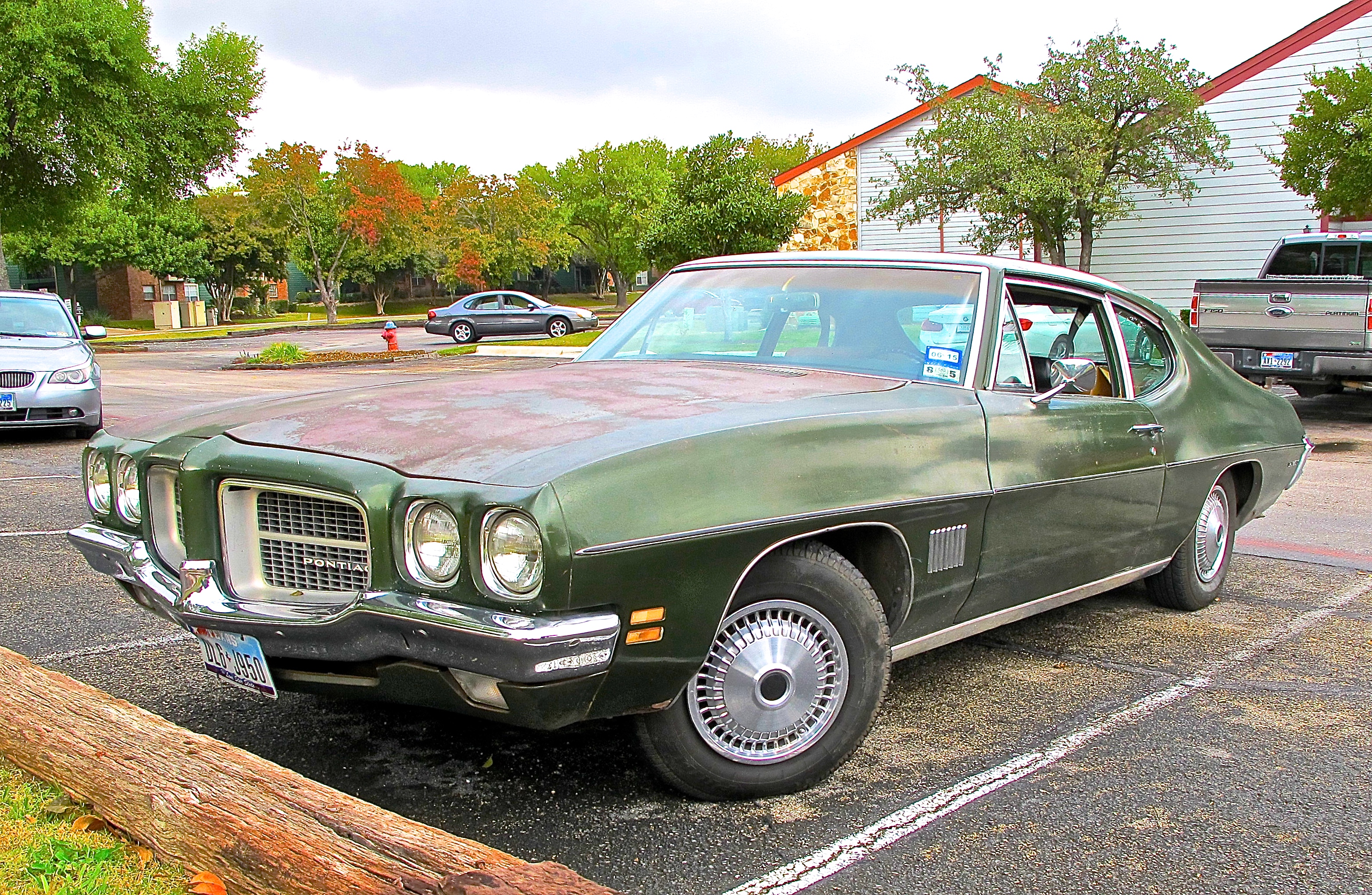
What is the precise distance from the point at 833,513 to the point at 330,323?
1763 inches

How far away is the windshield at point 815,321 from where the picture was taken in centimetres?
408

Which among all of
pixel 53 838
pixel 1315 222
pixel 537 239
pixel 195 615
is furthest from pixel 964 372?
pixel 537 239

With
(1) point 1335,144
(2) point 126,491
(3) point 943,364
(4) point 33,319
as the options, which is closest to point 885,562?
(3) point 943,364

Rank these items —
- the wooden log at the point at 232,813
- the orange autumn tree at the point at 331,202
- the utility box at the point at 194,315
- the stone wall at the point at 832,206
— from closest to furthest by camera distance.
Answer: the wooden log at the point at 232,813 → the stone wall at the point at 832,206 → the orange autumn tree at the point at 331,202 → the utility box at the point at 194,315

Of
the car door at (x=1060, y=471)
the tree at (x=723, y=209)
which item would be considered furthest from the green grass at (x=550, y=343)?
the car door at (x=1060, y=471)

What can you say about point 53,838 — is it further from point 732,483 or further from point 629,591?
point 732,483

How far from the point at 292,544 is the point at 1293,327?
458 inches

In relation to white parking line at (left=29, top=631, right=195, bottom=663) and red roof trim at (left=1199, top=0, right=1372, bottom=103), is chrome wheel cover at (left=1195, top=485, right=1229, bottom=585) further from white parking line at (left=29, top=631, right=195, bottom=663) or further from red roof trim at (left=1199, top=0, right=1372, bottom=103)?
red roof trim at (left=1199, top=0, right=1372, bottom=103)

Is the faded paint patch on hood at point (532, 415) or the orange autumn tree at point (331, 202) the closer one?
the faded paint patch on hood at point (532, 415)

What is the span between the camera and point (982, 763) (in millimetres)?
3547

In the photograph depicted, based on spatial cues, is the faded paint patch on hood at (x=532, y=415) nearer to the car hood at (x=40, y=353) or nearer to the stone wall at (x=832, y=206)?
the car hood at (x=40, y=353)

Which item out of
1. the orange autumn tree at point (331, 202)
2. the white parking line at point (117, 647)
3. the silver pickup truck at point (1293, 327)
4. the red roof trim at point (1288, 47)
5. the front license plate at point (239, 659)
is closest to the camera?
the front license plate at point (239, 659)

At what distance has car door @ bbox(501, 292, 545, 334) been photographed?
34250 mm

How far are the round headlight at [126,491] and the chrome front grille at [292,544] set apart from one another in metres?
0.62
